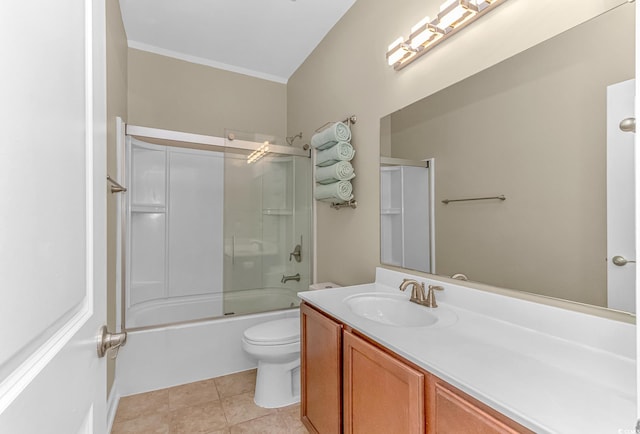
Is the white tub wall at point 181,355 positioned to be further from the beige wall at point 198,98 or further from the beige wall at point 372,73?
the beige wall at point 198,98

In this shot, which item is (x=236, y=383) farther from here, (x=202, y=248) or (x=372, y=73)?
(x=372, y=73)

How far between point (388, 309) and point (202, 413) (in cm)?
133

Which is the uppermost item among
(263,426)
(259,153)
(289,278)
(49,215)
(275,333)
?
(259,153)

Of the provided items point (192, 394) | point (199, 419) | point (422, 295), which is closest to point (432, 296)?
point (422, 295)

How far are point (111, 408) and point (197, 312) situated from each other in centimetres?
125

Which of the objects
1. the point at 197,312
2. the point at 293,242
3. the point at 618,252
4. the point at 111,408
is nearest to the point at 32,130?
the point at 618,252

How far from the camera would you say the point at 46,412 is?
0.39m

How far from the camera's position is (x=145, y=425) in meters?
1.75

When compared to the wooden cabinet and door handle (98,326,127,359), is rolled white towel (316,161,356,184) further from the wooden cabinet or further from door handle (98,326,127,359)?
door handle (98,326,127,359)

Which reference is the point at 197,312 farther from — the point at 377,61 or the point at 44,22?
the point at 44,22

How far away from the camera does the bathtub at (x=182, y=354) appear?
2057 mm

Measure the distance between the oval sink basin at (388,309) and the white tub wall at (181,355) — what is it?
3.91ft

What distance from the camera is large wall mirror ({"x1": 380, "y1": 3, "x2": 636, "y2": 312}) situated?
0.95 m

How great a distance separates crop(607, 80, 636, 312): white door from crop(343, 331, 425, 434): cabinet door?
2.22ft
